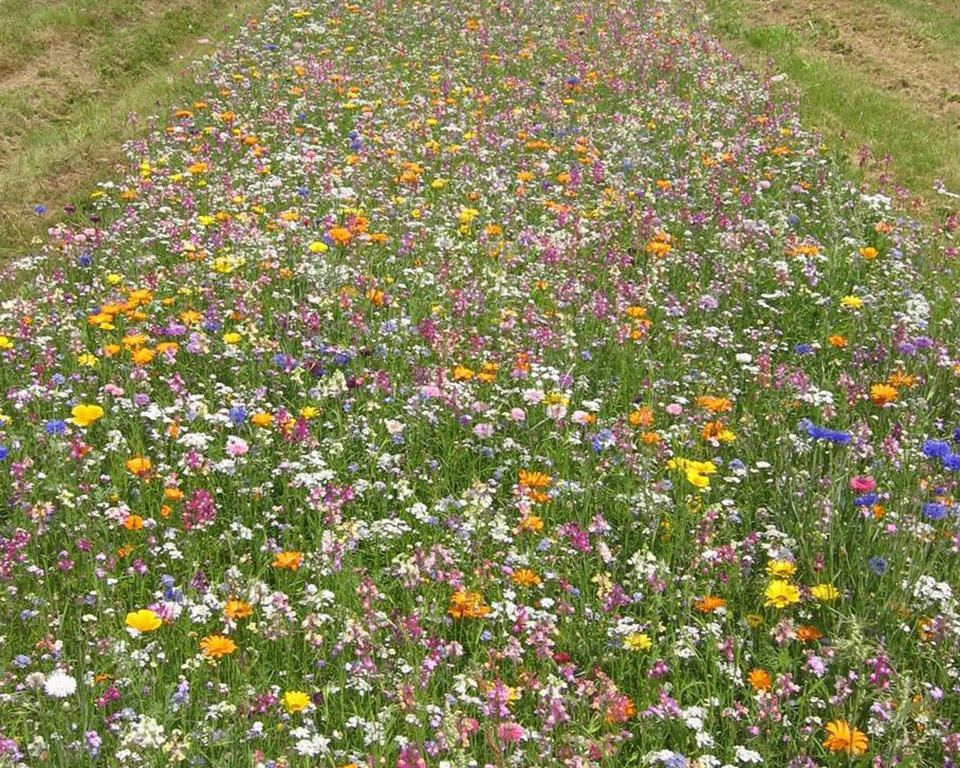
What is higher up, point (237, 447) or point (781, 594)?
point (781, 594)

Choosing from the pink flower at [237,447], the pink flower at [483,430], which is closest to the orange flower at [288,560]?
the pink flower at [237,447]

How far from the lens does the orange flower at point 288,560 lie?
4043 mm

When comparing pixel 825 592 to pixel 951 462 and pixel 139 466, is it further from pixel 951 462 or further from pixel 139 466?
pixel 139 466

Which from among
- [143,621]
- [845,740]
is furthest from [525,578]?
[143,621]

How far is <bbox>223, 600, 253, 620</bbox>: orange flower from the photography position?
146 inches

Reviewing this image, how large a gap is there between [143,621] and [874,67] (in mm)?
14619

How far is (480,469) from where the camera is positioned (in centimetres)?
509

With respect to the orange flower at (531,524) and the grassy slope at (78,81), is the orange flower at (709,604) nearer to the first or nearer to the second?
the orange flower at (531,524)

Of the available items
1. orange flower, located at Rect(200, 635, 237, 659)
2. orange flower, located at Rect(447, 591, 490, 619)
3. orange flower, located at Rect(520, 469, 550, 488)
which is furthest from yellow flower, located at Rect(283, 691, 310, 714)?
orange flower, located at Rect(520, 469, 550, 488)

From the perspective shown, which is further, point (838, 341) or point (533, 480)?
point (838, 341)

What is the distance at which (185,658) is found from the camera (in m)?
3.74

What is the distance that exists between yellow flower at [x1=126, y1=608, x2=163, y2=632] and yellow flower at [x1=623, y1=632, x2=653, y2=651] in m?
1.95

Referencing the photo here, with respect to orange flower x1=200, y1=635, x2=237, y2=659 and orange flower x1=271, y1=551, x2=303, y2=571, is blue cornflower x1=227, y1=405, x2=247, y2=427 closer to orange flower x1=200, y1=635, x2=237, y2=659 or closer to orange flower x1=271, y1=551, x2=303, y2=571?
orange flower x1=271, y1=551, x2=303, y2=571

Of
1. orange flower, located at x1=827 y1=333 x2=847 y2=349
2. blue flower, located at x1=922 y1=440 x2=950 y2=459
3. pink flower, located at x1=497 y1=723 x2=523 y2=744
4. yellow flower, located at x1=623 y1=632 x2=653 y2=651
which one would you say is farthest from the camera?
orange flower, located at x1=827 y1=333 x2=847 y2=349
